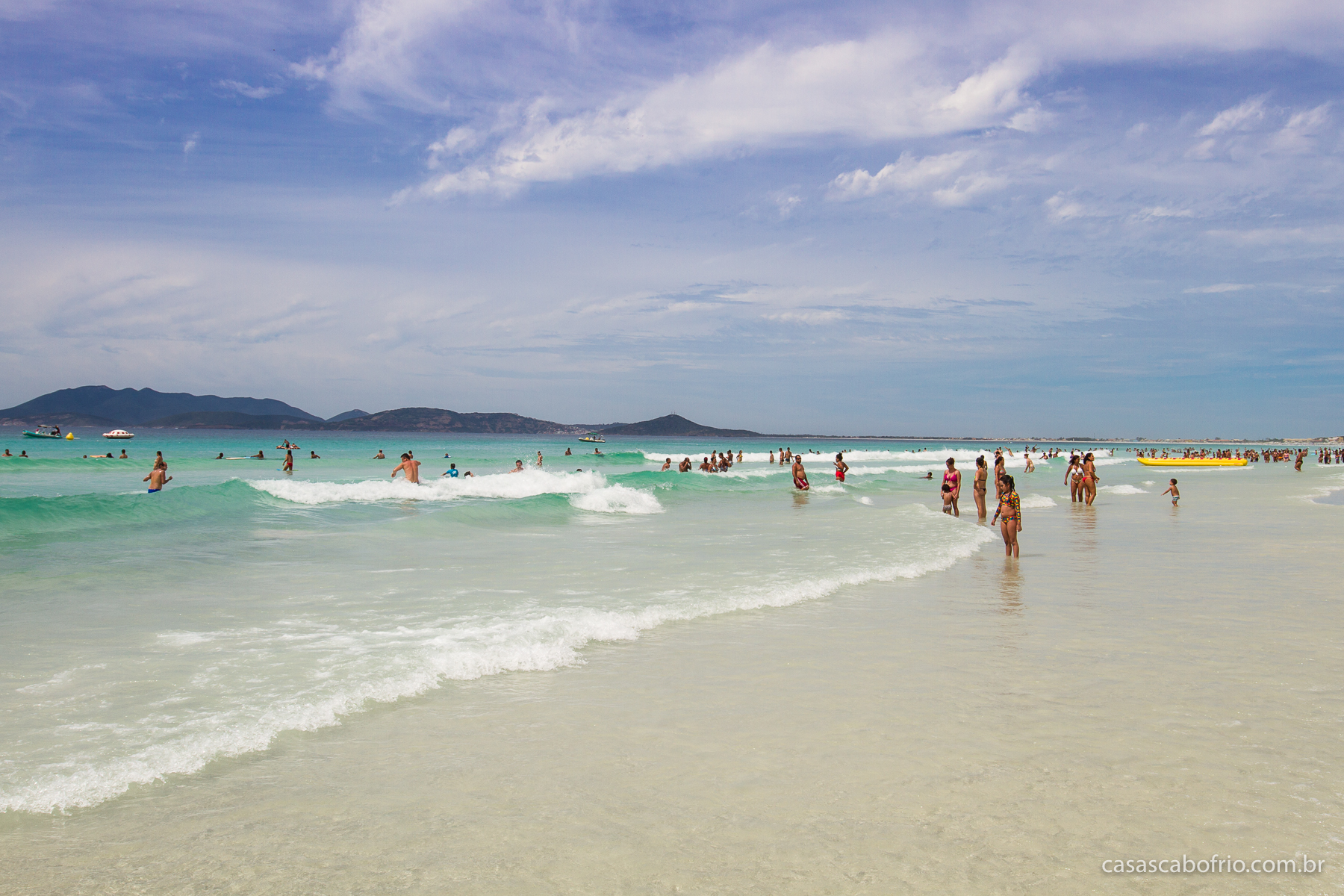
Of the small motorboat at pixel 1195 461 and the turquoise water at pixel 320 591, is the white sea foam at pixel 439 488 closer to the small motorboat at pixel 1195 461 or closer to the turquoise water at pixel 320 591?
the turquoise water at pixel 320 591

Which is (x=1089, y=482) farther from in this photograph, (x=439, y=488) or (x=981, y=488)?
(x=439, y=488)

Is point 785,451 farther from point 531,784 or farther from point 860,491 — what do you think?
point 531,784

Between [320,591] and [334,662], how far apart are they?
4.35m

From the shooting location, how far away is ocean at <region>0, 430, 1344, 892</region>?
4.06m

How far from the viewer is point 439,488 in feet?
110

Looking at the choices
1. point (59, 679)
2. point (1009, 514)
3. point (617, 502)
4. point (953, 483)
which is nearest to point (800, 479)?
point (617, 502)

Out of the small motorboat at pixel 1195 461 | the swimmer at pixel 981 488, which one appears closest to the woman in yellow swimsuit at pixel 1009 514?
the swimmer at pixel 981 488

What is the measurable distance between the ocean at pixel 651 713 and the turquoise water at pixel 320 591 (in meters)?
0.06

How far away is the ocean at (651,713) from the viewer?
13.3ft

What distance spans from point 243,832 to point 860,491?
34841mm

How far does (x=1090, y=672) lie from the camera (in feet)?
23.3

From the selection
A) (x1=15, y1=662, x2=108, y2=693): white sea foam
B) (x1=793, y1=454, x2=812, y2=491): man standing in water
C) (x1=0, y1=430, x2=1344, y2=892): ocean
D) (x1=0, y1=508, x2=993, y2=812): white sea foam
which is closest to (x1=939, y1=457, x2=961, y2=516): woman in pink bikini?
(x1=793, y1=454, x2=812, y2=491): man standing in water

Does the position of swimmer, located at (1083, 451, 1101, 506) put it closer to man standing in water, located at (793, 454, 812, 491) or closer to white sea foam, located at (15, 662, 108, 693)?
man standing in water, located at (793, 454, 812, 491)

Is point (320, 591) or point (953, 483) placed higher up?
point (953, 483)
